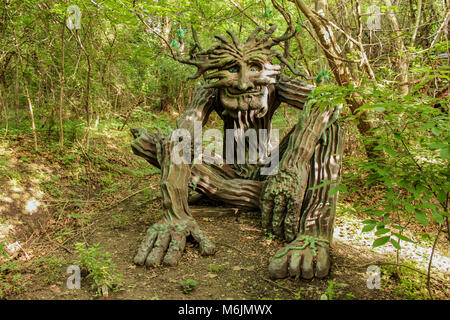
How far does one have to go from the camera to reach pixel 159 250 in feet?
8.04

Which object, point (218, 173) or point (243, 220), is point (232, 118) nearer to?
point (218, 173)

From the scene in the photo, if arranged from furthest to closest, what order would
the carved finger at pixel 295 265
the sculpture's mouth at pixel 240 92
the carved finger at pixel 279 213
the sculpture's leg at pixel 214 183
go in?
the sculpture's leg at pixel 214 183 → the sculpture's mouth at pixel 240 92 → the carved finger at pixel 279 213 → the carved finger at pixel 295 265

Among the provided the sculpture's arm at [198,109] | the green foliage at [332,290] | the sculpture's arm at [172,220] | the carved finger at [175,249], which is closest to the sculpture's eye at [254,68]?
the sculpture's arm at [198,109]

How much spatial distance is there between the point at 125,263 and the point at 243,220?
1.24m

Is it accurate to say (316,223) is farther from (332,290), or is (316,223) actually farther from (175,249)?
(175,249)

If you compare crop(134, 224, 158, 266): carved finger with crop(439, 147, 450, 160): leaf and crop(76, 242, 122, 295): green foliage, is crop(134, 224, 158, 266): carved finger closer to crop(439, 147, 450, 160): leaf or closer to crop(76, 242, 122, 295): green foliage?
crop(76, 242, 122, 295): green foliage

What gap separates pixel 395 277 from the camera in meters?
2.14

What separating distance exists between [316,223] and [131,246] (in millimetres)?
1566

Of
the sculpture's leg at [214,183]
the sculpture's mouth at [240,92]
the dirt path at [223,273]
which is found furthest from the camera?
the sculpture's leg at [214,183]

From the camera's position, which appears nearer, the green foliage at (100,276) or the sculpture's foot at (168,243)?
the green foliage at (100,276)

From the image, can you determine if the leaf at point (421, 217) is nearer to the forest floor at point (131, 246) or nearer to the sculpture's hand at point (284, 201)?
the forest floor at point (131, 246)

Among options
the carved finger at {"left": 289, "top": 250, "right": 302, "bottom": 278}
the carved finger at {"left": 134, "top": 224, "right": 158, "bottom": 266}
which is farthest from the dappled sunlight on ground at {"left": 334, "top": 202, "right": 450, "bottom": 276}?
the carved finger at {"left": 134, "top": 224, "right": 158, "bottom": 266}

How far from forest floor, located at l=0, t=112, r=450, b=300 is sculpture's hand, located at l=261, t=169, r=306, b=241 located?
0.18 metres

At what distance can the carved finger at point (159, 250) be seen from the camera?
2.38m
